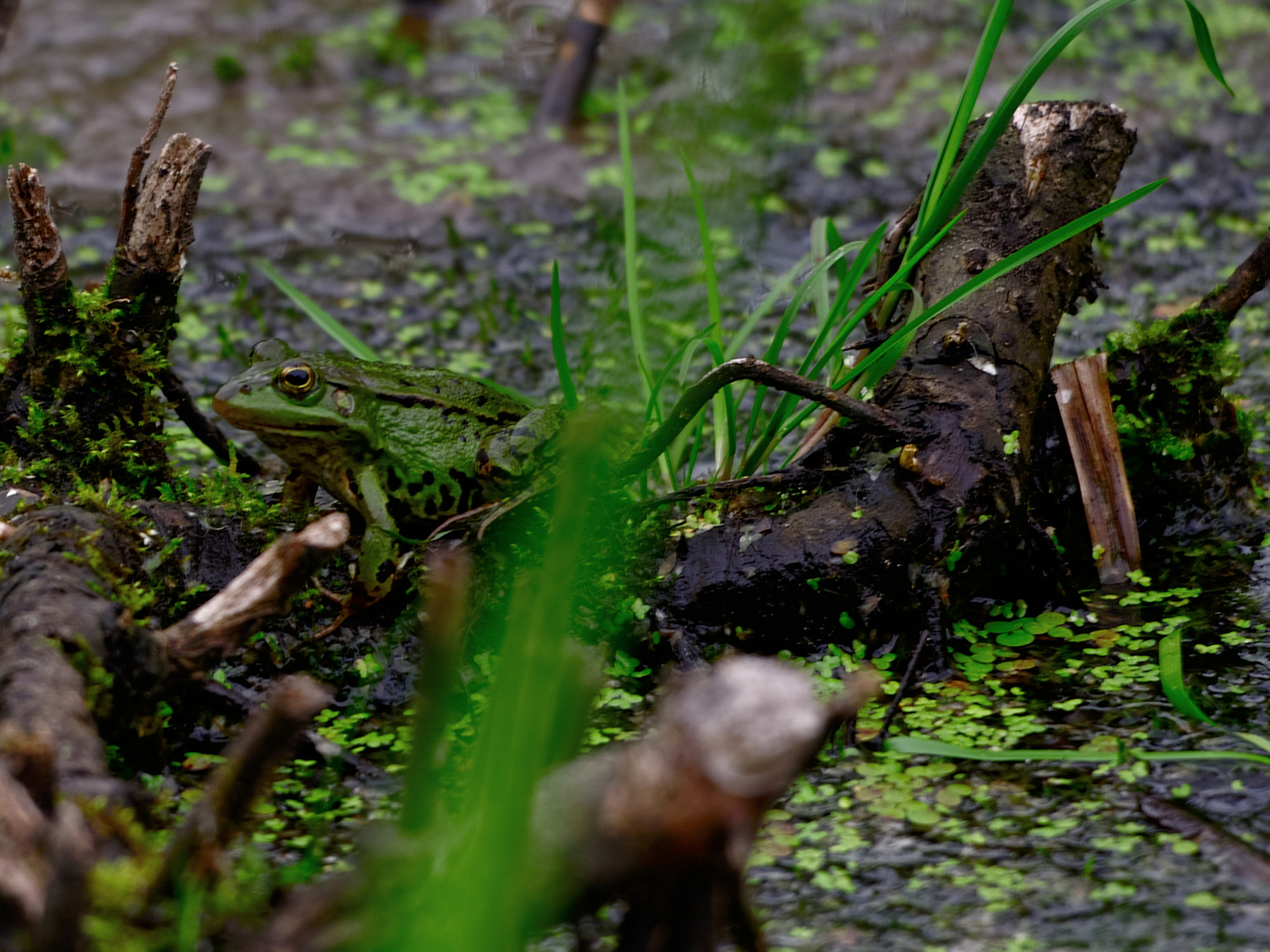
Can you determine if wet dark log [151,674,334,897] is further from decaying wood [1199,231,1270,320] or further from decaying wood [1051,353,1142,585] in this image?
decaying wood [1199,231,1270,320]

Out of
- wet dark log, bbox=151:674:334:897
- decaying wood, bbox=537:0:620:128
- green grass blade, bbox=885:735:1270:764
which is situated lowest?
green grass blade, bbox=885:735:1270:764

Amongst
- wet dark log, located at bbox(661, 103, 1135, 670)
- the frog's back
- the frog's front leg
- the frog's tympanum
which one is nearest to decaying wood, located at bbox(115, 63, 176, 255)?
the frog's tympanum

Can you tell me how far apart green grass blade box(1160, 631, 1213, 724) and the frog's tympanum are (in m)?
1.30

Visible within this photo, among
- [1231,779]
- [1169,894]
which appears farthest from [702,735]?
[1231,779]

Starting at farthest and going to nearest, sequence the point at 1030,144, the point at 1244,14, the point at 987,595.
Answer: the point at 1244,14, the point at 1030,144, the point at 987,595

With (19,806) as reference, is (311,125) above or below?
above

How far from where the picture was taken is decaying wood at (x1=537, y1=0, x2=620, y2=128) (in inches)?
223

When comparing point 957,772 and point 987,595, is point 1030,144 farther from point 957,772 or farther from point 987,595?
point 957,772

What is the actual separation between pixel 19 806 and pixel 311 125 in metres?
5.09

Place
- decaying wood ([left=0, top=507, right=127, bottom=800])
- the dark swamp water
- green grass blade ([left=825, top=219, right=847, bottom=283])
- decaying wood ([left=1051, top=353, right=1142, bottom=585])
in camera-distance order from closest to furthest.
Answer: decaying wood ([left=0, top=507, right=127, bottom=800]) → the dark swamp water → decaying wood ([left=1051, top=353, right=1142, bottom=585]) → green grass blade ([left=825, top=219, right=847, bottom=283])

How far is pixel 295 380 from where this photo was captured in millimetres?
2424

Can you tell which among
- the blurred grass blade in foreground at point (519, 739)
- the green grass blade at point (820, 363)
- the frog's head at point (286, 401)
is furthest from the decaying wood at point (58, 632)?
the green grass blade at point (820, 363)

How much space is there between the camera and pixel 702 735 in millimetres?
1070

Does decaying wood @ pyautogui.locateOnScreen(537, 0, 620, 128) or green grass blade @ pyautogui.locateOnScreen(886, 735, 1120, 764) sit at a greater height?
decaying wood @ pyautogui.locateOnScreen(537, 0, 620, 128)
